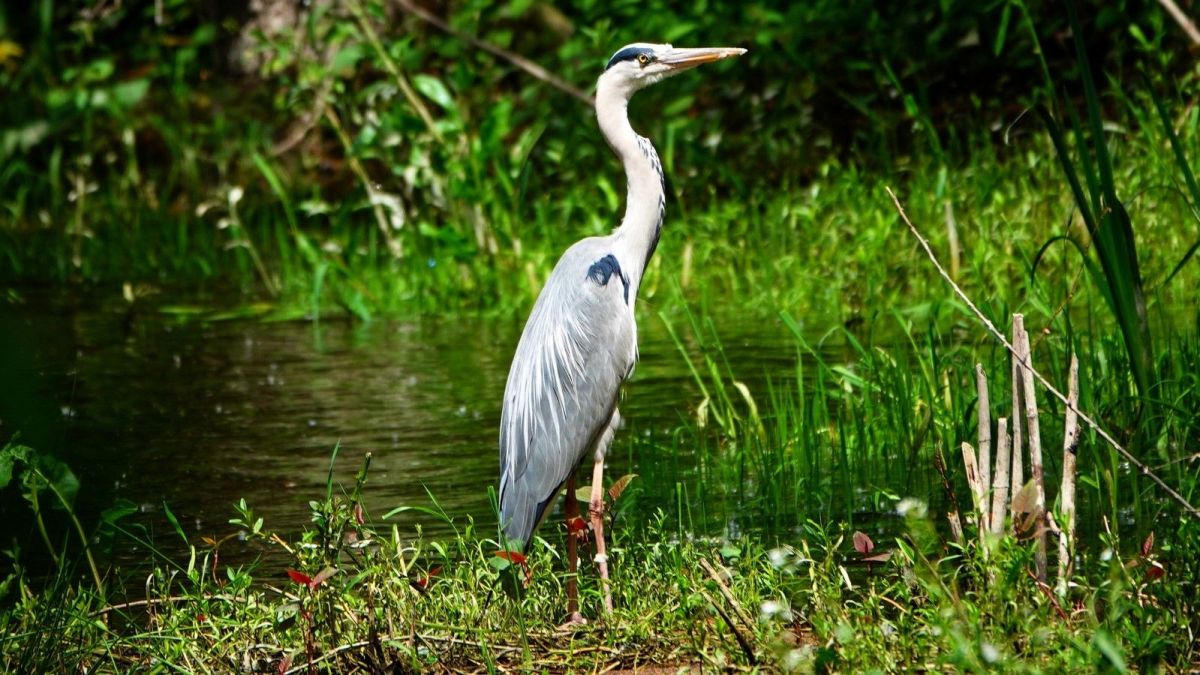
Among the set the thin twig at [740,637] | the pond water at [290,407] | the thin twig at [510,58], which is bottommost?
the pond water at [290,407]

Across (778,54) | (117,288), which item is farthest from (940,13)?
(117,288)

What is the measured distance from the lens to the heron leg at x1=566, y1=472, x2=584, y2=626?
3.51 m

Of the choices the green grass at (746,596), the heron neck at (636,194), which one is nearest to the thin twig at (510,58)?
the heron neck at (636,194)

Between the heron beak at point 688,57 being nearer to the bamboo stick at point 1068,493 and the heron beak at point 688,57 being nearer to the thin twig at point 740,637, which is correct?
the bamboo stick at point 1068,493

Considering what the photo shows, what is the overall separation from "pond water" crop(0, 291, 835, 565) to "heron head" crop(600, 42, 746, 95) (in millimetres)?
1102

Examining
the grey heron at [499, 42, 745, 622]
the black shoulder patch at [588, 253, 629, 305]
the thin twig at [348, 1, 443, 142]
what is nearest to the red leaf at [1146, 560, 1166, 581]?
the grey heron at [499, 42, 745, 622]

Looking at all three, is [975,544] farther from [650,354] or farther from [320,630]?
[650,354]

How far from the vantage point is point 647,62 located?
5055 mm

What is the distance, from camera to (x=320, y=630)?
3248 mm

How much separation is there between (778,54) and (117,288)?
4.30 meters

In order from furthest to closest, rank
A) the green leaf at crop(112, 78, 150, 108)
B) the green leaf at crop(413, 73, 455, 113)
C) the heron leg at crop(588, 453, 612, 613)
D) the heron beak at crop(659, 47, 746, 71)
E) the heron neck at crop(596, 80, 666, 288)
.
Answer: the green leaf at crop(112, 78, 150, 108)
the green leaf at crop(413, 73, 455, 113)
the heron beak at crop(659, 47, 746, 71)
the heron neck at crop(596, 80, 666, 288)
the heron leg at crop(588, 453, 612, 613)

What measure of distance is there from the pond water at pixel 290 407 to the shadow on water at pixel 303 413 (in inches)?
0.5

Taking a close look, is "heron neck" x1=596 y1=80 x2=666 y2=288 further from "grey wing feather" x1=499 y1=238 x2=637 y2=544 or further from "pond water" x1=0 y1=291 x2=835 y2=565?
"pond water" x1=0 y1=291 x2=835 y2=565

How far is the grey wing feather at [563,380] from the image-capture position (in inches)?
164
